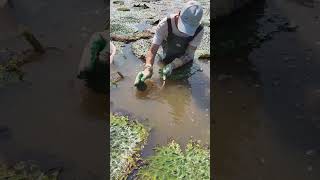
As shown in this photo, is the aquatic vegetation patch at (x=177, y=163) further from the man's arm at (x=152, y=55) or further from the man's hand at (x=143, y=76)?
the man's arm at (x=152, y=55)

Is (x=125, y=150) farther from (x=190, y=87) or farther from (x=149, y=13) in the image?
(x=149, y=13)

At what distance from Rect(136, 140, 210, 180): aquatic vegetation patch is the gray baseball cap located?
193 cm

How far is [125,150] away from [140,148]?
7.0 inches

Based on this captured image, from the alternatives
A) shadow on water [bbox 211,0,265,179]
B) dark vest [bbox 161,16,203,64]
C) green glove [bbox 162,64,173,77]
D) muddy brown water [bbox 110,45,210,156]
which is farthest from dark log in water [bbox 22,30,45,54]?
shadow on water [bbox 211,0,265,179]

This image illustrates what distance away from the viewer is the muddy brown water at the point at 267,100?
5.27m

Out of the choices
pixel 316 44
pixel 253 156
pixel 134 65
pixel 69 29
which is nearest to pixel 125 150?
pixel 253 156

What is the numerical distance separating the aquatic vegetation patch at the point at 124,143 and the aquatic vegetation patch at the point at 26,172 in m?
0.63

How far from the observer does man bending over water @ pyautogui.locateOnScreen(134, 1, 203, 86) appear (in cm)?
665

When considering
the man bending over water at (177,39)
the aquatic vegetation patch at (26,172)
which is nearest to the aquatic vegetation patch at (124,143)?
the aquatic vegetation patch at (26,172)

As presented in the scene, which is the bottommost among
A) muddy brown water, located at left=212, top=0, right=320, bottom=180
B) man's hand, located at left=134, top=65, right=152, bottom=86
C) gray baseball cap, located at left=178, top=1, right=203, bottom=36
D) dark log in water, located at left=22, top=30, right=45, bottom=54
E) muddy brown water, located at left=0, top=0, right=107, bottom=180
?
muddy brown water, located at left=212, top=0, right=320, bottom=180

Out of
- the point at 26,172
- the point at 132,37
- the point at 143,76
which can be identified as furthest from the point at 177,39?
the point at 26,172

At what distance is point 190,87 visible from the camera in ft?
22.4

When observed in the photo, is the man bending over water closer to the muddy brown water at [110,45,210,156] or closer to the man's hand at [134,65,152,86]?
the man's hand at [134,65,152,86]

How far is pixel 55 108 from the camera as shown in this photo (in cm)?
614
